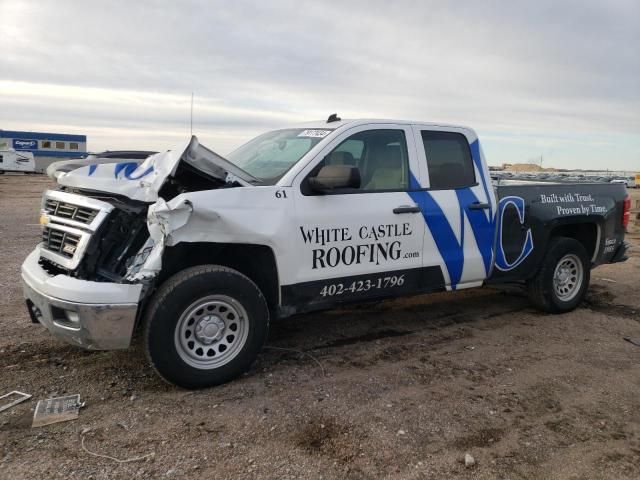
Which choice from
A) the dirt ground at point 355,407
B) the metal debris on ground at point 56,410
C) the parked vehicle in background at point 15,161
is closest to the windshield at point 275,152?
the dirt ground at point 355,407

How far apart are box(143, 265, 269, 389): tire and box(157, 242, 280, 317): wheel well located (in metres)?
0.17

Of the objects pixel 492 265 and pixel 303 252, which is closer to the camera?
pixel 303 252

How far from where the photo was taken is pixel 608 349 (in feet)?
16.8

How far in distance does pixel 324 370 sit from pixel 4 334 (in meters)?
2.89

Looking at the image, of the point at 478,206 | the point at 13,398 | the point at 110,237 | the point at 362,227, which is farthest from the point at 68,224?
the point at 478,206

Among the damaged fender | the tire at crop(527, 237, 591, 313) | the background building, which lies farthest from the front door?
Answer: the background building

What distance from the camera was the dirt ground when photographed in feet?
10.0

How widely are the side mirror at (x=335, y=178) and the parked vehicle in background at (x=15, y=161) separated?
47951 mm

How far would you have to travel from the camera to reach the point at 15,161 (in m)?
45.1

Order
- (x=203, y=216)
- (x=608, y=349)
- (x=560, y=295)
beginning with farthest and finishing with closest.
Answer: (x=560, y=295) < (x=608, y=349) < (x=203, y=216)

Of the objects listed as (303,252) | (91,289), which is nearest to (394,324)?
(303,252)

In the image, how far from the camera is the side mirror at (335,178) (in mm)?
4094

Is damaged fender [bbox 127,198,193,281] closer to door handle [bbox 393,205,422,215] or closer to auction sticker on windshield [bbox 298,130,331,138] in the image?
Answer: auction sticker on windshield [bbox 298,130,331,138]

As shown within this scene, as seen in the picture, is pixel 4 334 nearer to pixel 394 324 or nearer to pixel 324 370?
pixel 324 370
